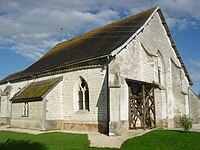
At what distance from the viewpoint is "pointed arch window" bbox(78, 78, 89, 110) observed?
771 inches

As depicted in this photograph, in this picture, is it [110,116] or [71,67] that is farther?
[71,67]

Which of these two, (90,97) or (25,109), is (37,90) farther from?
(90,97)

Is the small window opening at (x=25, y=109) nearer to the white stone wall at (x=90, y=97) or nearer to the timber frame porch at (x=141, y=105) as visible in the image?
the white stone wall at (x=90, y=97)

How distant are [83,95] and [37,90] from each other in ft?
16.1

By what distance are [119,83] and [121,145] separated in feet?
16.0

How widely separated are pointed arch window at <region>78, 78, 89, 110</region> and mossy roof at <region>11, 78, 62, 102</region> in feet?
8.05

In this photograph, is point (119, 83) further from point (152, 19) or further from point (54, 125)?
point (152, 19)

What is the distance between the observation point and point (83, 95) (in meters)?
19.8

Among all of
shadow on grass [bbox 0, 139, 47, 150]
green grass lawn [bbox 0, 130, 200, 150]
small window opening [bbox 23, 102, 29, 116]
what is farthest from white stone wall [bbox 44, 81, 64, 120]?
shadow on grass [bbox 0, 139, 47, 150]

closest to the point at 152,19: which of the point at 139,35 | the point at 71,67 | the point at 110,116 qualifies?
the point at 139,35

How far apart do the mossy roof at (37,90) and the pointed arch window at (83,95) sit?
2.45 metres

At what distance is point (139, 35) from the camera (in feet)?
67.9

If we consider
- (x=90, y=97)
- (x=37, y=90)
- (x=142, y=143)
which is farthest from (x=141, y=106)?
(x=37, y=90)

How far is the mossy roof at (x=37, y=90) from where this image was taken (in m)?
20.6
